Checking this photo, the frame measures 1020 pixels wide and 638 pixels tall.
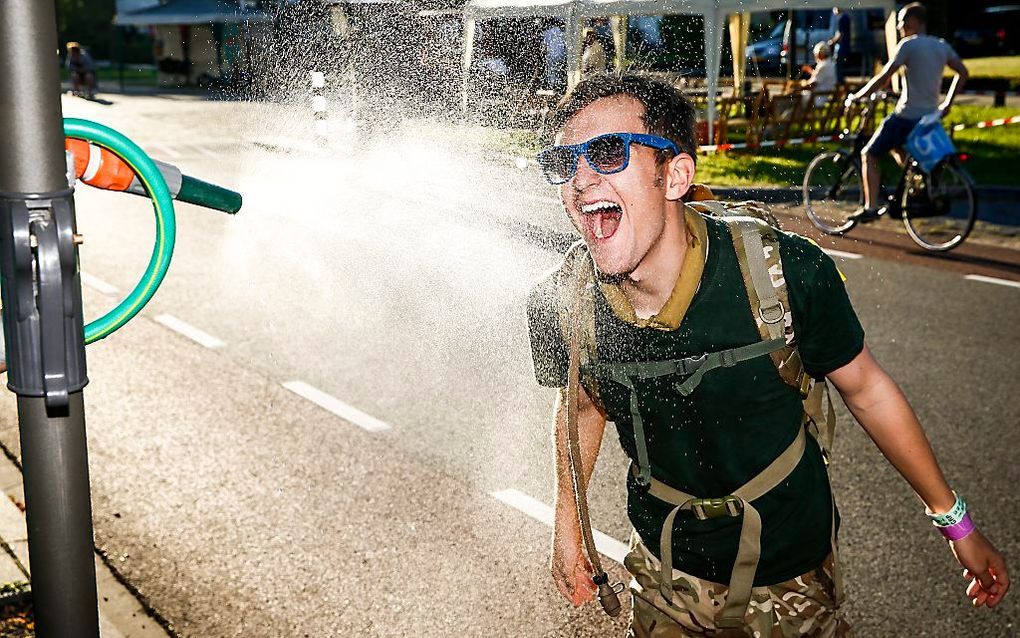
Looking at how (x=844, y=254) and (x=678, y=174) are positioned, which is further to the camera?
(x=844, y=254)

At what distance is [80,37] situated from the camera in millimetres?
62156

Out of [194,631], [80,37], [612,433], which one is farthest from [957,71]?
[80,37]

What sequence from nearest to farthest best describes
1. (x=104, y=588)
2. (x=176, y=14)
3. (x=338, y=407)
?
(x=104, y=588), (x=338, y=407), (x=176, y=14)

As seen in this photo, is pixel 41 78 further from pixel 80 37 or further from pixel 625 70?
pixel 80 37

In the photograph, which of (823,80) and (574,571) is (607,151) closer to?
(574,571)

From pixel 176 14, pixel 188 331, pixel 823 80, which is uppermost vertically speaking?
pixel 176 14

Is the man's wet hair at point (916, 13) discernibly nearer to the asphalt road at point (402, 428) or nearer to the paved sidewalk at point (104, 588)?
the asphalt road at point (402, 428)

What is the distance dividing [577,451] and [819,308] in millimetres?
592

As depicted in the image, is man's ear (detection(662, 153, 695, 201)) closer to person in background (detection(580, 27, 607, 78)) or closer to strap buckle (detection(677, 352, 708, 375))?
strap buckle (detection(677, 352, 708, 375))

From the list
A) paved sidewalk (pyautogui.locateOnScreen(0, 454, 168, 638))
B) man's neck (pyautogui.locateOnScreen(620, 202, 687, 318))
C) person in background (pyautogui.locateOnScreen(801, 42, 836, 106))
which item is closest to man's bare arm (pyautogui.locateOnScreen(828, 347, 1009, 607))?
man's neck (pyautogui.locateOnScreen(620, 202, 687, 318))

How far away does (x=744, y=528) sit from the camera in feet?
8.06

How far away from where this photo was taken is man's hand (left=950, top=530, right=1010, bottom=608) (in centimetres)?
253

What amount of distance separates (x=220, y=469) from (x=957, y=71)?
28.5 feet

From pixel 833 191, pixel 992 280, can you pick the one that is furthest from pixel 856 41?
pixel 992 280
